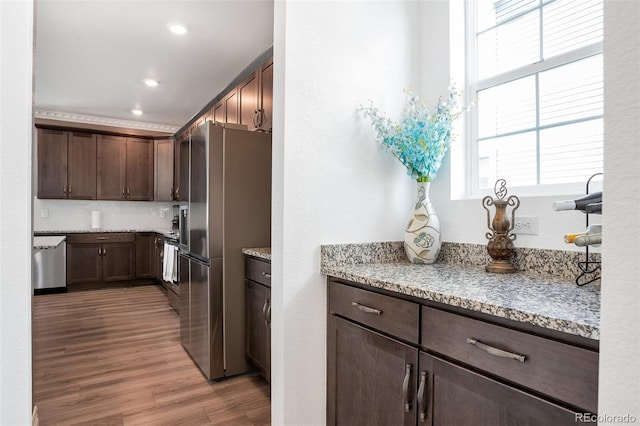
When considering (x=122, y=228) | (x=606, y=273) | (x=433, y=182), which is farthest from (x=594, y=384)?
(x=122, y=228)

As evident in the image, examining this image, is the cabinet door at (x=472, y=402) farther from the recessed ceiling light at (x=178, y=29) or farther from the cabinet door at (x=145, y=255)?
the cabinet door at (x=145, y=255)

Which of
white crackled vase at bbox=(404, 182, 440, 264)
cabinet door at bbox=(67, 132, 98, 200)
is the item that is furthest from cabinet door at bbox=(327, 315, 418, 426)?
cabinet door at bbox=(67, 132, 98, 200)

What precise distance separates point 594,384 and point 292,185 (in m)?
1.17

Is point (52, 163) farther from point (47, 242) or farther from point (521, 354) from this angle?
point (521, 354)

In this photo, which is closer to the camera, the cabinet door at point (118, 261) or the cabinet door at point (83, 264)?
the cabinet door at point (83, 264)

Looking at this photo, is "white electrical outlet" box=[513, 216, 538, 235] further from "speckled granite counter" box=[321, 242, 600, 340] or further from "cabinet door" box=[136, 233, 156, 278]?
"cabinet door" box=[136, 233, 156, 278]

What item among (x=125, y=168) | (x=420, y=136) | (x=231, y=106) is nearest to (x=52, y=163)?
(x=125, y=168)

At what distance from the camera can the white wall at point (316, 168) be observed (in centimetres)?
156

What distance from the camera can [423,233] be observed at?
5.56 feet

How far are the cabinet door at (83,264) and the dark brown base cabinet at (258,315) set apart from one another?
395 centimetres

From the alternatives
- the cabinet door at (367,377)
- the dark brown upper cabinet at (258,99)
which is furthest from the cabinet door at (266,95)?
the cabinet door at (367,377)

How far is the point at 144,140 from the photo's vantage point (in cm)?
590

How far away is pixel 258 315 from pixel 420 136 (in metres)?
1.51

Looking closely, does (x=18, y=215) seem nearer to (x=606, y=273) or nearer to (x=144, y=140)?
(x=606, y=273)
